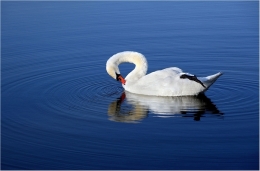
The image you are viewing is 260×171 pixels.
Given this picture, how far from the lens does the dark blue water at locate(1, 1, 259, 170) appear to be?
11391mm

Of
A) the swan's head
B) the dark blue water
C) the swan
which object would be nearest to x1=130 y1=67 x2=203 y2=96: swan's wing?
the swan

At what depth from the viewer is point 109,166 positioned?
35.5 feet

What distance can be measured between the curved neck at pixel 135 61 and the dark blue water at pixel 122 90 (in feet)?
1.55

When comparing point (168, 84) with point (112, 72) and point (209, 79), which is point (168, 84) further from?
point (112, 72)

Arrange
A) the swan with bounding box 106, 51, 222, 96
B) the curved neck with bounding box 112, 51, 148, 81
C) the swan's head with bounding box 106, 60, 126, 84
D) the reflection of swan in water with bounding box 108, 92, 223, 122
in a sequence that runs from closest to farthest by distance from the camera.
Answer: the reflection of swan in water with bounding box 108, 92, 223, 122, the swan with bounding box 106, 51, 222, 96, the swan's head with bounding box 106, 60, 126, 84, the curved neck with bounding box 112, 51, 148, 81

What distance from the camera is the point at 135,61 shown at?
15.8m

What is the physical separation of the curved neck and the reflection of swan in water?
71cm

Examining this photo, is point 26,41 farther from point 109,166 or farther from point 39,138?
point 109,166

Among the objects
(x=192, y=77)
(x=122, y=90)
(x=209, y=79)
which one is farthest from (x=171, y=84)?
(x=122, y=90)

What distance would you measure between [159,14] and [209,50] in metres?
5.17

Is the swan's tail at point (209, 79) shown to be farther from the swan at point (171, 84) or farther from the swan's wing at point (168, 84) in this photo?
the swan's wing at point (168, 84)

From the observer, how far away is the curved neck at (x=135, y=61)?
15625mm

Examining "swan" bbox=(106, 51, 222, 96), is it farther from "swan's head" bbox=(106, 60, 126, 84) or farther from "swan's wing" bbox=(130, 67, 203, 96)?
"swan's head" bbox=(106, 60, 126, 84)

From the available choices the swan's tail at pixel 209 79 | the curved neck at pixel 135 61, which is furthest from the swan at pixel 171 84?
the curved neck at pixel 135 61
